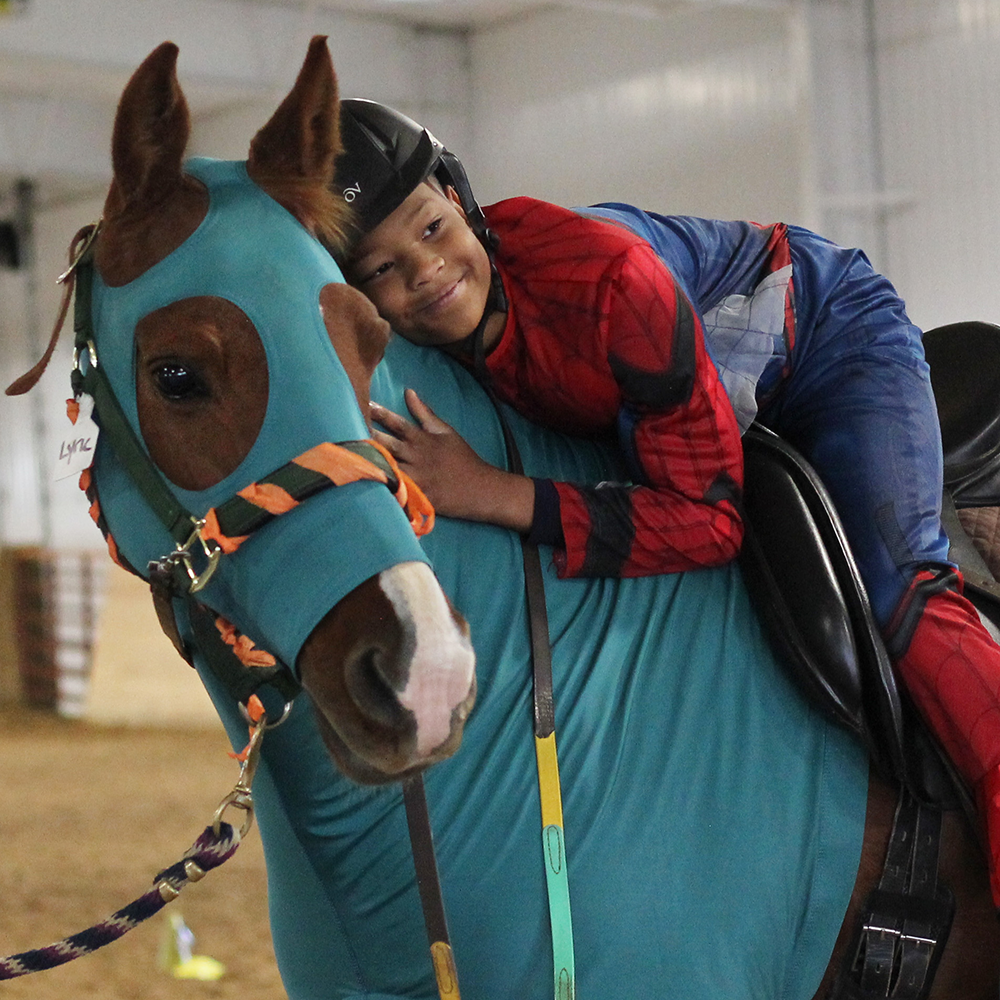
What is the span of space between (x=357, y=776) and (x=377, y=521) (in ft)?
0.76

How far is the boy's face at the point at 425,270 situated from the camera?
57.4 inches

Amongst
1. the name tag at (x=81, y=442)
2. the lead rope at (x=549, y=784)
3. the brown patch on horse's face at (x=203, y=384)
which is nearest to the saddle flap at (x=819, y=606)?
the lead rope at (x=549, y=784)

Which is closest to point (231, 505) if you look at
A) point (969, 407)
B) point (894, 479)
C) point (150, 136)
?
point (150, 136)

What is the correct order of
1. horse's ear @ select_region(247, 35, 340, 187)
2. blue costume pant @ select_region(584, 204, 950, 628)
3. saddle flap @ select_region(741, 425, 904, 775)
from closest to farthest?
horse's ear @ select_region(247, 35, 340, 187) < saddle flap @ select_region(741, 425, 904, 775) < blue costume pant @ select_region(584, 204, 950, 628)

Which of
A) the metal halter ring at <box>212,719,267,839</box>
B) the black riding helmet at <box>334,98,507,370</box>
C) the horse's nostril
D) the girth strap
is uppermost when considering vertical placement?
the black riding helmet at <box>334,98,507,370</box>

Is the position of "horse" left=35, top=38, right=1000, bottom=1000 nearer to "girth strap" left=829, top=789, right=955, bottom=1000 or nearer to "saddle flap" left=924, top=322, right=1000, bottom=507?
"girth strap" left=829, top=789, right=955, bottom=1000

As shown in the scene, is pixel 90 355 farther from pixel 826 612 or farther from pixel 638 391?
pixel 826 612

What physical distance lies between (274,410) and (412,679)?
29cm

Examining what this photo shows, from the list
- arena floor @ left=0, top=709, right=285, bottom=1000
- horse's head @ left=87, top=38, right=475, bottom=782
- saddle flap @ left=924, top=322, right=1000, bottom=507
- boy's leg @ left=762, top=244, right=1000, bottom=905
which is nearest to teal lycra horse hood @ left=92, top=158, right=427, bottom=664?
horse's head @ left=87, top=38, right=475, bottom=782

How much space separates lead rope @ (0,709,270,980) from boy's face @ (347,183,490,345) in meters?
0.53

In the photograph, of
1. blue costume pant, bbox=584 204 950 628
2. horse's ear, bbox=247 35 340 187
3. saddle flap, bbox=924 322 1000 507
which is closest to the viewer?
horse's ear, bbox=247 35 340 187

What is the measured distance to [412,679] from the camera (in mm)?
1051

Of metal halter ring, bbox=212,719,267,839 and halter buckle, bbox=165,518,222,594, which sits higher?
halter buckle, bbox=165,518,222,594

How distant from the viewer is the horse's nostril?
1.06 m
